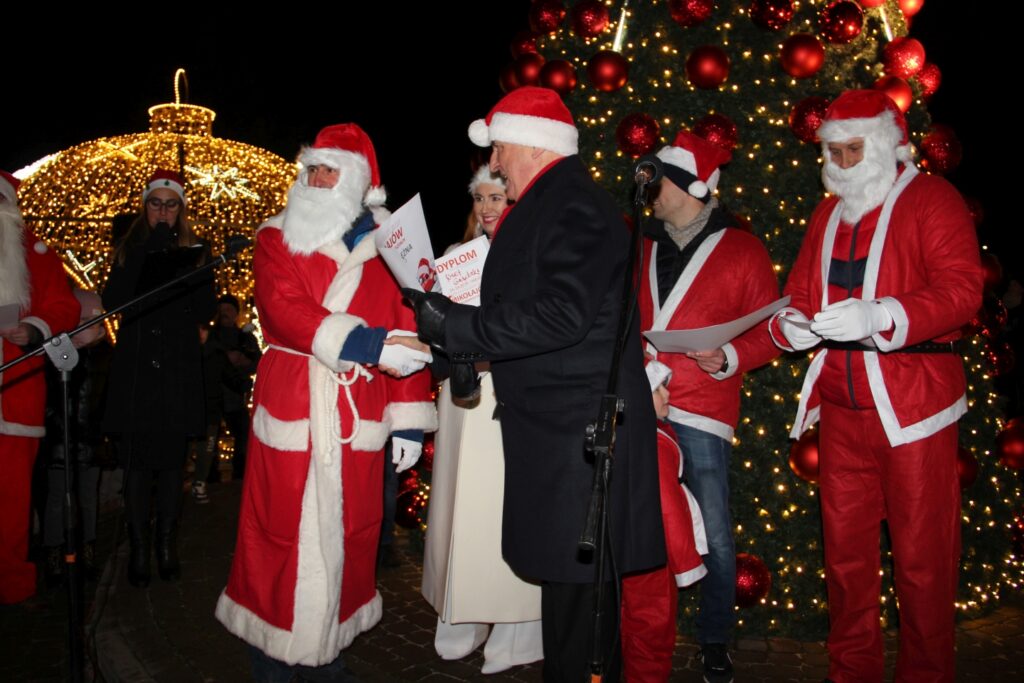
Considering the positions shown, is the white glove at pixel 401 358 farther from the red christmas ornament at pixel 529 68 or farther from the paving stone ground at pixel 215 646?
the red christmas ornament at pixel 529 68

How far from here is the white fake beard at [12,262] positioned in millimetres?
4688

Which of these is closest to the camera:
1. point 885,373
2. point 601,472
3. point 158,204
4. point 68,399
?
point 601,472

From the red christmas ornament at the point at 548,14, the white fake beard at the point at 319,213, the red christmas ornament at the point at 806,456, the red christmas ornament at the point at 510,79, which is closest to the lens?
the white fake beard at the point at 319,213

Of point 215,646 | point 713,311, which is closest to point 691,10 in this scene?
point 713,311

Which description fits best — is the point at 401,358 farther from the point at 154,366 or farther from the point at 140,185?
the point at 140,185

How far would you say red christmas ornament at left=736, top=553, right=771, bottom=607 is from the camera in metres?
4.32

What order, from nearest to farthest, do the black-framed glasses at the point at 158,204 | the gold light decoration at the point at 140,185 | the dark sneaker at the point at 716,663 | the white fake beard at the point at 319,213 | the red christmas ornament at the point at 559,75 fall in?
the white fake beard at the point at 319,213 → the dark sneaker at the point at 716,663 → the red christmas ornament at the point at 559,75 → the black-framed glasses at the point at 158,204 → the gold light decoration at the point at 140,185

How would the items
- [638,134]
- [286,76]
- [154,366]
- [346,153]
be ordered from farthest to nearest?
[286,76] → [154,366] → [638,134] → [346,153]

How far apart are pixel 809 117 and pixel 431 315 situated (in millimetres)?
2661

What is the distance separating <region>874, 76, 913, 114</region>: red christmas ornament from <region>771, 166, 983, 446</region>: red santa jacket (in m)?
0.86

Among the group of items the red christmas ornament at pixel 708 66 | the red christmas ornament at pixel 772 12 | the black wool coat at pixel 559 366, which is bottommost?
the black wool coat at pixel 559 366

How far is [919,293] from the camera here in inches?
126

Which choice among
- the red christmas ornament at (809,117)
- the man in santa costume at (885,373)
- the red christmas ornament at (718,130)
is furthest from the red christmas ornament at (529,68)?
the man in santa costume at (885,373)

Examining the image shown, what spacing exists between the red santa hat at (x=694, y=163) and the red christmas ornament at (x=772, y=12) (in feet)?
2.74
